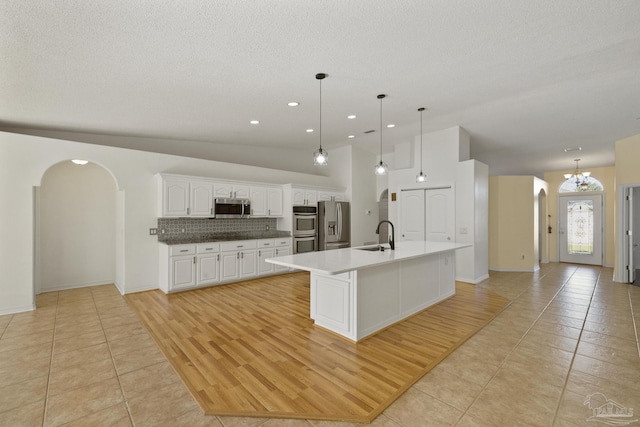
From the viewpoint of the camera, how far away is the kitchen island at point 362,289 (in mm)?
2979

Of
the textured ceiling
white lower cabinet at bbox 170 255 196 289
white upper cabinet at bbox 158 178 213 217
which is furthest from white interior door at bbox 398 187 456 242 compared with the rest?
white lower cabinet at bbox 170 255 196 289

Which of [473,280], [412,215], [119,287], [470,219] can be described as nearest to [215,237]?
[119,287]

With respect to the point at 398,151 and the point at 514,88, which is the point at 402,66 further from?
the point at 398,151

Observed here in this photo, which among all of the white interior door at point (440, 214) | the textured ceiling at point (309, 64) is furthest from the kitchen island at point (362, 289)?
the white interior door at point (440, 214)

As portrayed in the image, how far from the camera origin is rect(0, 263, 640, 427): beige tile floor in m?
1.92

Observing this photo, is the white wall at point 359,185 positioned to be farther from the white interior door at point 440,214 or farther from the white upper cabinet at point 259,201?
the white upper cabinet at point 259,201

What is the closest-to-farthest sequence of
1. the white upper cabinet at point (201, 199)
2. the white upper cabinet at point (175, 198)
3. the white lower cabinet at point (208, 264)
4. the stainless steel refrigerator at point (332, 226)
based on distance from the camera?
the white upper cabinet at point (175, 198), the white lower cabinet at point (208, 264), the white upper cabinet at point (201, 199), the stainless steel refrigerator at point (332, 226)

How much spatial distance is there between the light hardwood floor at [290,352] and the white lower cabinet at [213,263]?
0.40m

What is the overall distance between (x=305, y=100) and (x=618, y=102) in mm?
4557

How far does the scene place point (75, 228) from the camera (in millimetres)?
5223

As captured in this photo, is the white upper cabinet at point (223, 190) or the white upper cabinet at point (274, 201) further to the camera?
the white upper cabinet at point (274, 201)

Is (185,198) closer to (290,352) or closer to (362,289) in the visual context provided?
(290,352)

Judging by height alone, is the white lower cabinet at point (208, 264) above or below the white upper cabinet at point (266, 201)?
below

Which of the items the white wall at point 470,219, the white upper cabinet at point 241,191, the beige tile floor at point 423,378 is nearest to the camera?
the beige tile floor at point 423,378
